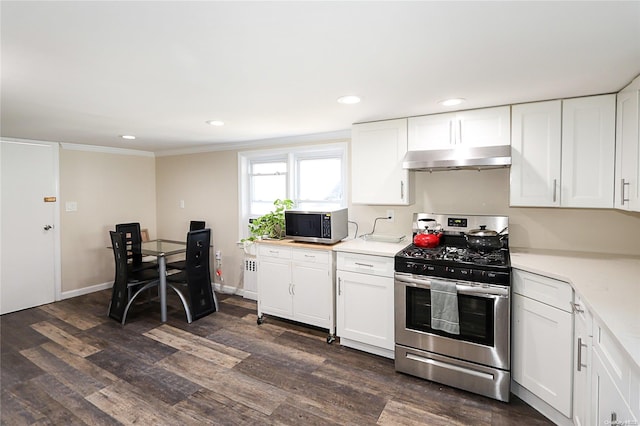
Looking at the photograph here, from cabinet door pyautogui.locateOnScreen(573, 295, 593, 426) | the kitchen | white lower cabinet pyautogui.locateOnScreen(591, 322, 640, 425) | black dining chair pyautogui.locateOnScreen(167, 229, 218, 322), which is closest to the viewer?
white lower cabinet pyautogui.locateOnScreen(591, 322, 640, 425)

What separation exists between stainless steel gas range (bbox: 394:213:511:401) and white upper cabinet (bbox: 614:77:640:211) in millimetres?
776

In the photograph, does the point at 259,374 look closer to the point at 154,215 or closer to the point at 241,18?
the point at 241,18

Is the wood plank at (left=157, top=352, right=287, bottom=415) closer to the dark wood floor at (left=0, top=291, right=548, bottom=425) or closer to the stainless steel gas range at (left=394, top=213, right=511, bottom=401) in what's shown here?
the dark wood floor at (left=0, top=291, right=548, bottom=425)

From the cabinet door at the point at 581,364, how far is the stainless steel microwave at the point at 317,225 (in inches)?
76.3

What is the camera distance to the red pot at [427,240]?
2.83 metres

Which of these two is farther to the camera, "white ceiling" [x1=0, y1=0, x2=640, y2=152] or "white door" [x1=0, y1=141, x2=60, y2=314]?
"white door" [x1=0, y1=141, x2=60, y2=314]

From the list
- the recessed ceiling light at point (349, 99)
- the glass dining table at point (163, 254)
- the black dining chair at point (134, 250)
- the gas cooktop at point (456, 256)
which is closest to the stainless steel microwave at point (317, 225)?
the gas cooktop at point (456, 256)

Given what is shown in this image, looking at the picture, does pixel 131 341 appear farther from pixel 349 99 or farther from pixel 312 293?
pixel 349 99

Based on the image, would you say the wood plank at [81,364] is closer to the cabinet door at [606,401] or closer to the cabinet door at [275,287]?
the cabinet door at [275,287]

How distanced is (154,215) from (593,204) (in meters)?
5.60

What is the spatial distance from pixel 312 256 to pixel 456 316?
140 cm

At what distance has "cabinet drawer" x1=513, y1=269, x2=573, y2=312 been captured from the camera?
6.23ft

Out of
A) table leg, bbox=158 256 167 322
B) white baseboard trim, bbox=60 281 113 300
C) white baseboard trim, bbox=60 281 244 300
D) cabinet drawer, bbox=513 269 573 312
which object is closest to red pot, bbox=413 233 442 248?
cabinet drawer, bbox=513 269 573 312

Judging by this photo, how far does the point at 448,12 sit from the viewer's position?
1.25 meters
